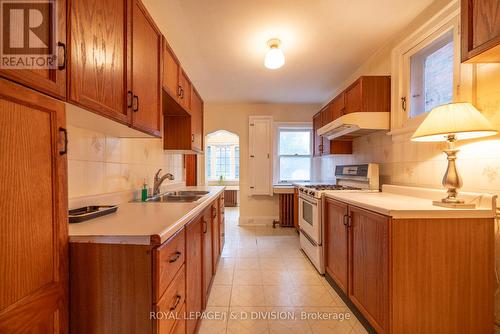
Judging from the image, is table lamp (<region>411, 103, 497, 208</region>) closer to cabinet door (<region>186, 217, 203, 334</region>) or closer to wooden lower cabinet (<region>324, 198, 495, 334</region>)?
wooden lower cabinet (<region>324, 198, 495, 334</region>)

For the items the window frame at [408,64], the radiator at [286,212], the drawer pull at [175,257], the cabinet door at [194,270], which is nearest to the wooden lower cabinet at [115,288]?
the drawer pull at [175,257]

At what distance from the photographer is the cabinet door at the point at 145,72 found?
1212mm

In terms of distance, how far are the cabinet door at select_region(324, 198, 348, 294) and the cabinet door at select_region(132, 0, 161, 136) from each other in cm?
162

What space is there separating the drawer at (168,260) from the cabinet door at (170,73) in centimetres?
112

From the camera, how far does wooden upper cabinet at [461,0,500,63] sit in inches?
39.0

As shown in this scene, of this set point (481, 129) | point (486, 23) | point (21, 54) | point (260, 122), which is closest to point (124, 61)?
point (21, 54)

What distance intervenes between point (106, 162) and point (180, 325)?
109 centimetres

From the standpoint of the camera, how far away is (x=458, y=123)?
1.22 meters

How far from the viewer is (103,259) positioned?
0.81 m

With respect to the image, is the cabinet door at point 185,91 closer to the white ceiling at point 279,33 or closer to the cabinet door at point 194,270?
the white ceiling at point 279,33

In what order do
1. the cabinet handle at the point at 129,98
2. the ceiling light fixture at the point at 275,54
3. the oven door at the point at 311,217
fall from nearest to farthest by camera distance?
1. the cabinet handle at the point at 129,98
2. the ceiling light fixture at the point at 275,54
3. the oven door at the point at 311,217

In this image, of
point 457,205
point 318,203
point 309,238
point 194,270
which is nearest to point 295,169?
point 309,238

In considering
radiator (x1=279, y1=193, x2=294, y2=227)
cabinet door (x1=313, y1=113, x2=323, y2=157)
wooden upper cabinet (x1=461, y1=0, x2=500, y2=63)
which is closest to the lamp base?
wooden upper cabinet (x1=461, y1=0, x2=500, y2=63)

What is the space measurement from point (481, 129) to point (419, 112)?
2.94ft
